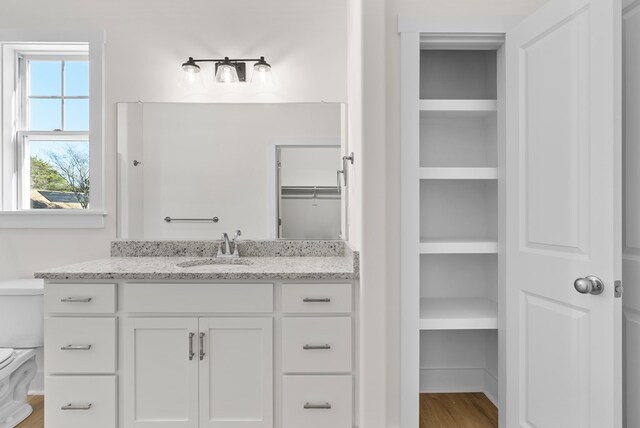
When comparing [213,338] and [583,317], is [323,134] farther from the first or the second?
[583,317]

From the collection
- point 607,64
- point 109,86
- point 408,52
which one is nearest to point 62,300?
point 109,86

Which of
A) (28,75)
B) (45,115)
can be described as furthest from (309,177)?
(28,75)

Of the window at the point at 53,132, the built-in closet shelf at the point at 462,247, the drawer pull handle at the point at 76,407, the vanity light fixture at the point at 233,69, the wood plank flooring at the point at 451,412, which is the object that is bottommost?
the wood plank flooring at the point at 451,412

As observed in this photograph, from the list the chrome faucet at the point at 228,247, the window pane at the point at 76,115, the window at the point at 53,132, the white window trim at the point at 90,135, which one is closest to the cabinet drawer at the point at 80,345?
the chrome faucet at the point at 228,247

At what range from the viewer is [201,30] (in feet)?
8.65

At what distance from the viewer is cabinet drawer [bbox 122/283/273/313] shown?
75.7 inches

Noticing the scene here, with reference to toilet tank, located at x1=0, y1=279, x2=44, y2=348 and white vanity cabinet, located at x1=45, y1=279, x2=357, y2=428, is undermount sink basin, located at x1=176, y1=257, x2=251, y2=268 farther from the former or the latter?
toilet tank, located at x1=0, y1=279, x2=44, y2=348

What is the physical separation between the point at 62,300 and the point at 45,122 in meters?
1.46

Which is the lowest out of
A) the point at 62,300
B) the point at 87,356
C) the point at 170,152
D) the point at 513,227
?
the point at 87,356

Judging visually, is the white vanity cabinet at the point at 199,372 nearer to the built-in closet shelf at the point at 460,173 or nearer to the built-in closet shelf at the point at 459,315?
the built-in closet shelf at the point at 459,315

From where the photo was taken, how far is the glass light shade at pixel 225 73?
8.46 ft

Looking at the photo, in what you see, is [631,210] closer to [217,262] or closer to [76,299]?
[217,262]

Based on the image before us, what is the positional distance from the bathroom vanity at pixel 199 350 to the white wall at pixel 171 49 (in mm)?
858

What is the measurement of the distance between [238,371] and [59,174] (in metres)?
1.89
